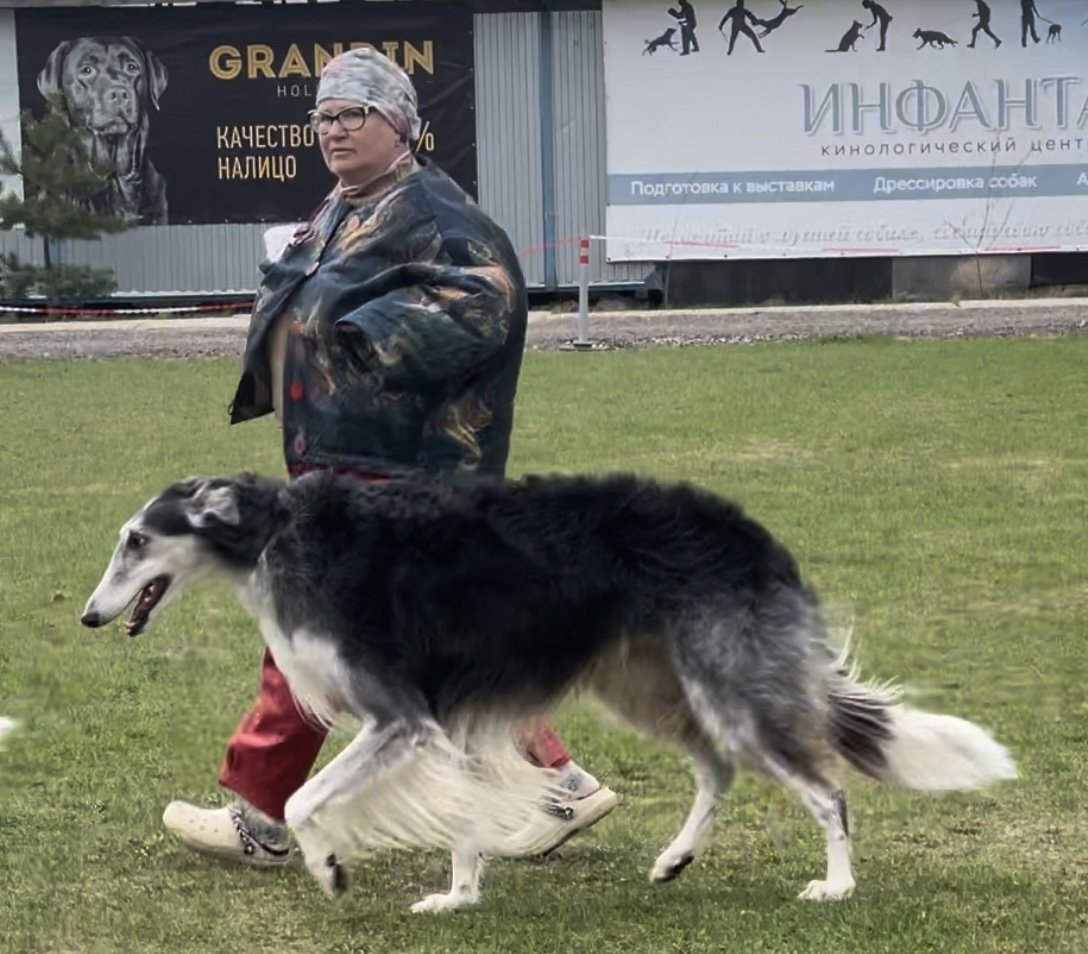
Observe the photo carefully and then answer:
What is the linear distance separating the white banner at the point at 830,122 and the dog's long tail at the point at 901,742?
23.2m

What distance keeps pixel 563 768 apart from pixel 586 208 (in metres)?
23.7

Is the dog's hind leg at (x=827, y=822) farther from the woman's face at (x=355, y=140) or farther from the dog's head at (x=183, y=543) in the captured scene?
the woman's face at (x=355, y=140)

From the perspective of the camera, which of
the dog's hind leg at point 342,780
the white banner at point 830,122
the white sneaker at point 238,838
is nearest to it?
the dog's hind leg at point 342,780

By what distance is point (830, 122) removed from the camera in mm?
28297

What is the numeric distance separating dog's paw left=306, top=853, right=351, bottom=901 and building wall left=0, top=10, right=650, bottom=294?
2356 cm

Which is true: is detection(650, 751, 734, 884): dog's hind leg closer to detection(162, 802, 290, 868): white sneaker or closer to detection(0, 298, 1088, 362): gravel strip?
detection(162, 802, 290, 868): white sneaker

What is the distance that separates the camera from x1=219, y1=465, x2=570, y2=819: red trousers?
17.6 ft

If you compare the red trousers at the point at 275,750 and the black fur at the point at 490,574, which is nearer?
the black fur at the point at 490,574

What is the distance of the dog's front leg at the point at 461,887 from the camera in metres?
5.03

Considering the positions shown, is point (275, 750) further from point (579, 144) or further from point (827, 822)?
point (579, 144)

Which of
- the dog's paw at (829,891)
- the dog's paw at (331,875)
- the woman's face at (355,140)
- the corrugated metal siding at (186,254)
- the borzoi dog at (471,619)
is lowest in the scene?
the dog's paw at (829,891)

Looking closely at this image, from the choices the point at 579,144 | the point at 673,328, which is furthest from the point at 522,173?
the point at 673,328

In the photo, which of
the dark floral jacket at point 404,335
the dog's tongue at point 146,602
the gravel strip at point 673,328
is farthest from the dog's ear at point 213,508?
the gravel strip at point 673,328

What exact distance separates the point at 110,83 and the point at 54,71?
0.93 metres
